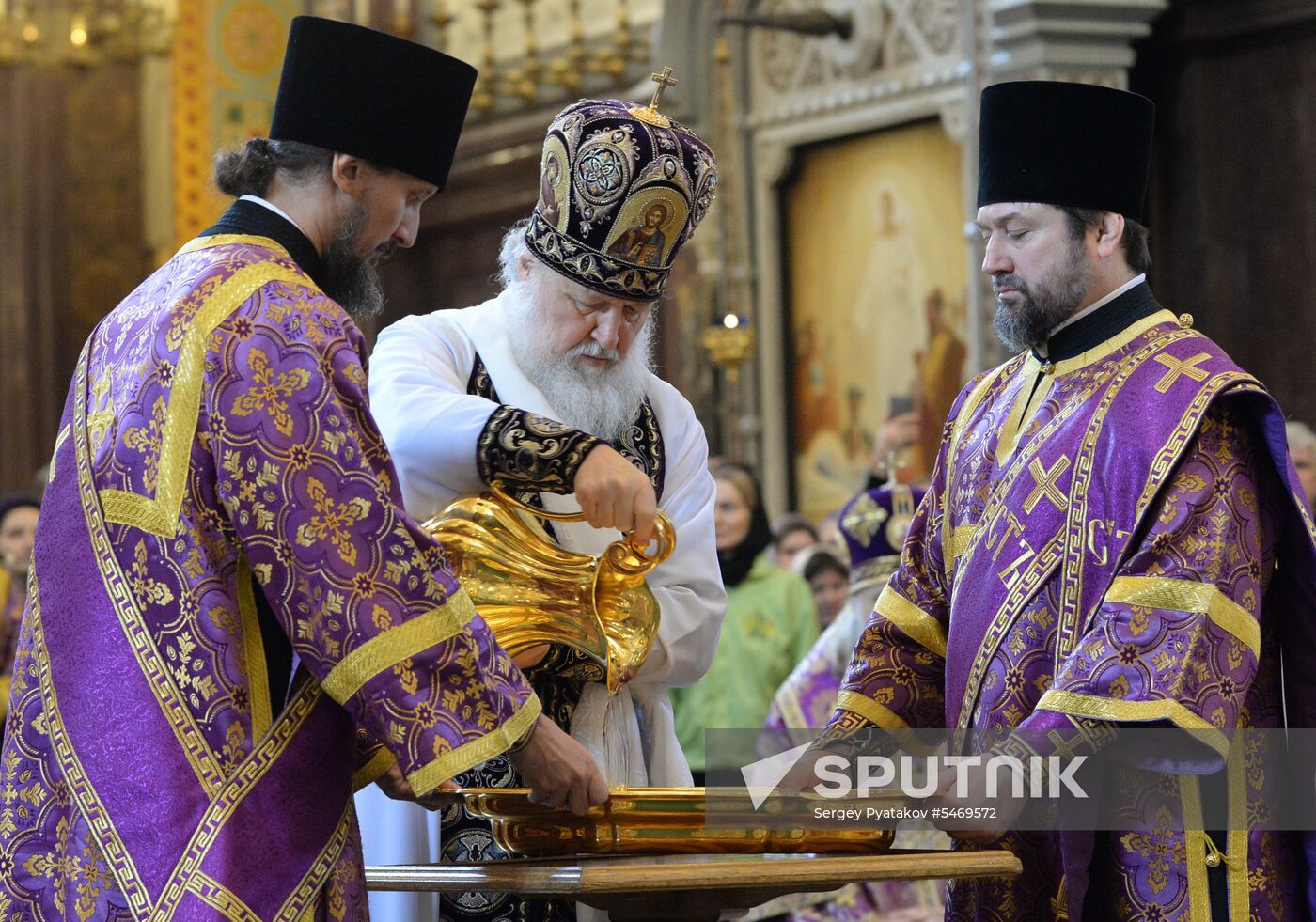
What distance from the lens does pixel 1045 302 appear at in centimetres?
335

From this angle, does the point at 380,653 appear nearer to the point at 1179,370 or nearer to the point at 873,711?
the point at 873,711

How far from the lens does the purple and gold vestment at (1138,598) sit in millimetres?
2979

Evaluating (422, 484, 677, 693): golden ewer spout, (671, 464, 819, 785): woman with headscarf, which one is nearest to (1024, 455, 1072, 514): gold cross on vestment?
(422, 484, 677, 693): golden ewer spout

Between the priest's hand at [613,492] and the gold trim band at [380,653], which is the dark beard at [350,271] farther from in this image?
the gold trim band at [380,653]

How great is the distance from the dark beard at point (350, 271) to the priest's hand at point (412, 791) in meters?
0.69

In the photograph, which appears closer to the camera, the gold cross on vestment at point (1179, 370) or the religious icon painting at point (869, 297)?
the gold cross on vestment at point (1179, 370)

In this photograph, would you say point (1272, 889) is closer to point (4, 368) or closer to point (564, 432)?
point (564, 432)

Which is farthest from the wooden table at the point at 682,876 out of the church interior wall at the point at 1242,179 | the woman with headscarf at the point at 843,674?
the church interior wall at the point at 1242,179

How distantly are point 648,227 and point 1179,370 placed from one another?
0.93 metres

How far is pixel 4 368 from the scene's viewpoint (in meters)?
13.1

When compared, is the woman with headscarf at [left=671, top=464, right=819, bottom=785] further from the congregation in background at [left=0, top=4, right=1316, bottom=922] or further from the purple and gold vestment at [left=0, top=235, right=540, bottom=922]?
the purple and gold vestment at [left=0, top=235, right=540, bottom=922]

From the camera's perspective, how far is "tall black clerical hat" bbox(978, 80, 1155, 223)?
339 centimetres

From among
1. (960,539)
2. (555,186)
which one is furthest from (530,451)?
(960,539)

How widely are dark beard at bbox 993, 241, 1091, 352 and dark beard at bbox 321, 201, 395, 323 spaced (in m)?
1.10
